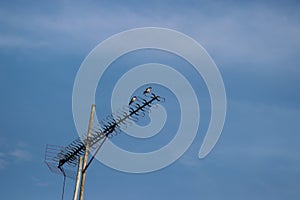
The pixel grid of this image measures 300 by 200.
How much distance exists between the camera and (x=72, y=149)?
137 feet

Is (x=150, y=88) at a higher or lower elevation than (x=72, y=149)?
higher

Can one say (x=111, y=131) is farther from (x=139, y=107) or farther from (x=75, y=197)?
(x=75, y=197)

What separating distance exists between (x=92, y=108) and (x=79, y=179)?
5.90m

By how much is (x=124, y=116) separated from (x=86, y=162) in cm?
471

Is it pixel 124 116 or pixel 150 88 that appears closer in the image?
pixel 150 88

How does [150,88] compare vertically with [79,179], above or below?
above

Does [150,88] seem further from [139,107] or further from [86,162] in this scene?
[86,162]

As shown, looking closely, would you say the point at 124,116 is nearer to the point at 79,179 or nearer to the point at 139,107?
the point at 139,107

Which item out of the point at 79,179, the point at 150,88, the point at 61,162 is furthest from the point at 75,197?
the point at 150,88

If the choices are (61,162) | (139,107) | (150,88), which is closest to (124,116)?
(139,107)

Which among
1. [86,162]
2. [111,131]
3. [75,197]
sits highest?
[111,131]

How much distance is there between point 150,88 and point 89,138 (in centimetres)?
698

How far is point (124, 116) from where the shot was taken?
40.0 m

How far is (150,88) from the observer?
123 feet
